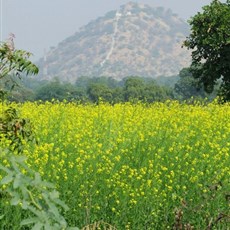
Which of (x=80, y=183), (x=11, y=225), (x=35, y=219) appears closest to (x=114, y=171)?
(x=80, y=183)

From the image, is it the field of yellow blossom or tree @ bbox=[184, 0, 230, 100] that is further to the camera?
tree @ bbox=[184, 0, 230, 100]

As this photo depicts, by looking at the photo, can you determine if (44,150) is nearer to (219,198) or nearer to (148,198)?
(148,198)

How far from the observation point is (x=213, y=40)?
2905 cm

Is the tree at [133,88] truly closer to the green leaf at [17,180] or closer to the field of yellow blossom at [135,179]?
the field of yellow blossom at [135,179]

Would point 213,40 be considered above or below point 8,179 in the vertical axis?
above

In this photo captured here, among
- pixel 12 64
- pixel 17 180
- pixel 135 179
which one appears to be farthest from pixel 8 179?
pixel 135 179

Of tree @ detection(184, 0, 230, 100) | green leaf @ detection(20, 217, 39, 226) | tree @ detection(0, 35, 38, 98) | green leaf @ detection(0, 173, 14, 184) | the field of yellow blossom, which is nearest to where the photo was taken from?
green leaf @ detection(20, 217, 39, 226)

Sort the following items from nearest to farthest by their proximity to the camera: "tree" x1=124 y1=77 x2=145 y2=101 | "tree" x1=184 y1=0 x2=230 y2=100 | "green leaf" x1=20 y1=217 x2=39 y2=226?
1. "green leaf" x1=20 y1=217 x2=39 y2=226
2. "tree" x1=184 y1=0 x2=230 y2=100
3. "tree" x1=124 y1=77 x2=145 y2=101

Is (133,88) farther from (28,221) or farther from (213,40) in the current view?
(28,221)

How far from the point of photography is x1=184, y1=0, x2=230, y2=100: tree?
2912 centimetres

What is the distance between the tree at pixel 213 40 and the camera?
1147 inches

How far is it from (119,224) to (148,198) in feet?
1.70

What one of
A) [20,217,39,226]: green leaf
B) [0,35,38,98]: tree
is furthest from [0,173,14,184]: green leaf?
[0,35,38,98]: tree

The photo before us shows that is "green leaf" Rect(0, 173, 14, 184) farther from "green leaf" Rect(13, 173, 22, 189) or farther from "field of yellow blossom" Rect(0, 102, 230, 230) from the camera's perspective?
"field of yellow blossom" Rect(0, 102, 230, 230)
